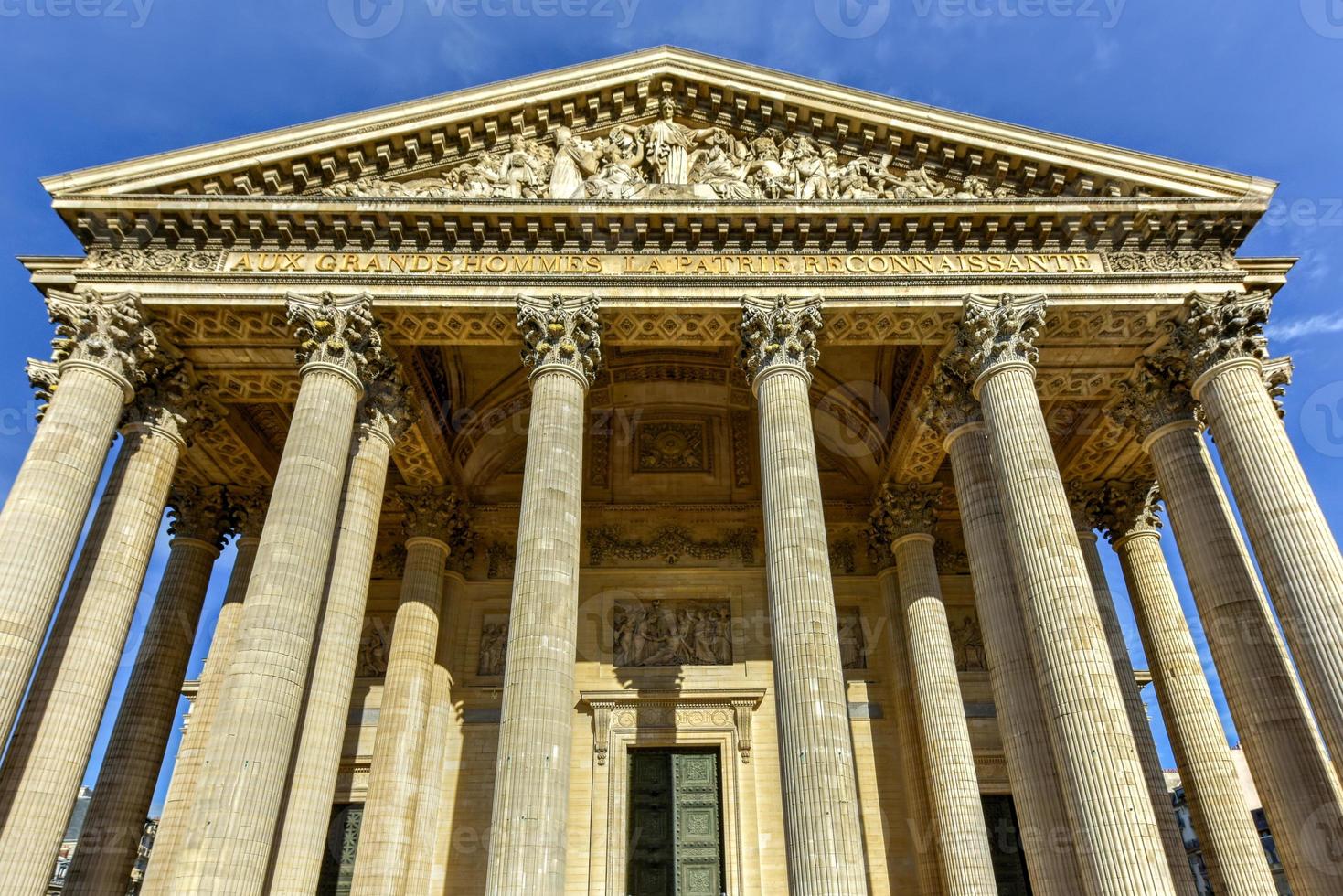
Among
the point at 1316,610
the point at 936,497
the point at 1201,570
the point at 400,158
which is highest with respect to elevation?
the point at 400,158

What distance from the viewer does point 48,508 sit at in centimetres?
1302

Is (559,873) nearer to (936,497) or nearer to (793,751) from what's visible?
(793,751)

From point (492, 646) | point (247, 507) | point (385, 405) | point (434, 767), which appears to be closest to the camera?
point (385, 405)

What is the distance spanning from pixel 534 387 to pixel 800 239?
209 inches

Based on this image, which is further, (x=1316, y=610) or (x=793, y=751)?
(x=1316, y=610)

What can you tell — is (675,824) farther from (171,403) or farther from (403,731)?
(171,403)

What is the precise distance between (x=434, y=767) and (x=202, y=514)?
7416 mm

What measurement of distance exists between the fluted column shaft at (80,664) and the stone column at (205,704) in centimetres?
166

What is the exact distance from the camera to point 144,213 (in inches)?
601

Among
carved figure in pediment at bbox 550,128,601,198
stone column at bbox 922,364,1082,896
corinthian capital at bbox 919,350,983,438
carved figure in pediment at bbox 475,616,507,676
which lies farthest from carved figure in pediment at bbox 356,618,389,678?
corinthian capital at bbox 919,350,983,438

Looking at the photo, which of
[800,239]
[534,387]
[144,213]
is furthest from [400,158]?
[800,239]

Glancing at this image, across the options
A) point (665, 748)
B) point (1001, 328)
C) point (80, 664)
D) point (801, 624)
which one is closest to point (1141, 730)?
point (1001, 328)

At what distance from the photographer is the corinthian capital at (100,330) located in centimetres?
1431

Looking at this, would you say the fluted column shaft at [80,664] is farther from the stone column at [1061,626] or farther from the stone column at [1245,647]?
the stone column at [1245,647]
